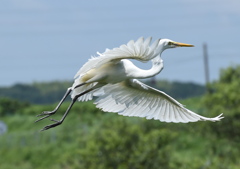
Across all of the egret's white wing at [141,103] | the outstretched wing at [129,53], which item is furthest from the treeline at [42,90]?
the outstretched wing at [129,53]

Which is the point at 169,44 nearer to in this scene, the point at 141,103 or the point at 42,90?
the point at 141,103

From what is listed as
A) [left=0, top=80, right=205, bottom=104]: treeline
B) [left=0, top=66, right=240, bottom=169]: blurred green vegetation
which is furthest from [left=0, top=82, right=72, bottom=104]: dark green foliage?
[left=0, top=66, right=240, bottom=169]: blurred green vegetation

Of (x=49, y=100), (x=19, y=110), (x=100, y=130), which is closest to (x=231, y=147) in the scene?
(x=100, y=130)

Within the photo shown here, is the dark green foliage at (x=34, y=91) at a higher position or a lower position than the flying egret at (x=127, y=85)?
lower

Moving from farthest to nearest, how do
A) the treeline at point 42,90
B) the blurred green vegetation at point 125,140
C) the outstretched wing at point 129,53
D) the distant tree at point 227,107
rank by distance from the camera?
the treeline at point 42,90
the distant tree at point 227,107
the blurred green vegetation at point 125,140
the outstretched wing at point 129,53

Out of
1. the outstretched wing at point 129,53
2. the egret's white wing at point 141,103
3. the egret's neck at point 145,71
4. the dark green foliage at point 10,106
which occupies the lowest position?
the dark green foliage at point 10,106

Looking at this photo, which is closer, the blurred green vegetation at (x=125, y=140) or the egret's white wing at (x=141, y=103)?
the egret's white wing at (x=141, y=103)

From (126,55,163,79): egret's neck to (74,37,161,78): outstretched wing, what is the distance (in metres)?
0.14

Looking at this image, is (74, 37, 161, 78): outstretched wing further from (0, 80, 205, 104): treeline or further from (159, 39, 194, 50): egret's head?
(0, 80, 205, 104): treeline

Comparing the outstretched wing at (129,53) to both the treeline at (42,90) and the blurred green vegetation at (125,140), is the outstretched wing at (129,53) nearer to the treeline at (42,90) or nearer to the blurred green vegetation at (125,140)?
the blurred green vegetation at (125,140)

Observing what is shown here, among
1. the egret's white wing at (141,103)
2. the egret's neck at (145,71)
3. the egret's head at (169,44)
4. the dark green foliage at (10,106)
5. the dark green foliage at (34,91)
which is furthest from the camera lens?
the dark green foliage at (34,91)

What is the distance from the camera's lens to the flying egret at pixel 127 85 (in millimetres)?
12219

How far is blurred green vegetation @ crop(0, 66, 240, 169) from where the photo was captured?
120ft

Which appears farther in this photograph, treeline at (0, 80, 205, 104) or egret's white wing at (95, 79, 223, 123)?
treeline at (0, 80, 205, 104)
